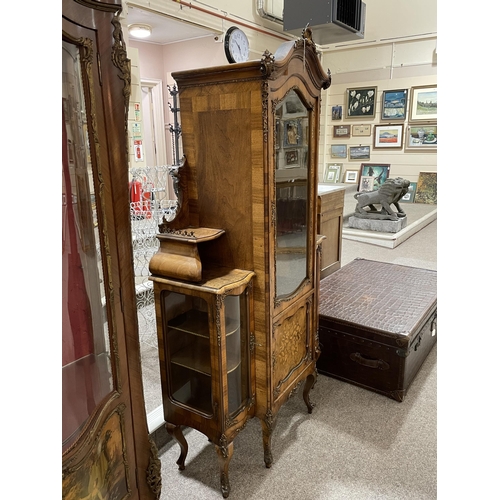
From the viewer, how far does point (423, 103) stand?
6.72m

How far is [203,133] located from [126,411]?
1019 mm

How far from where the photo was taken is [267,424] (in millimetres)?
1801

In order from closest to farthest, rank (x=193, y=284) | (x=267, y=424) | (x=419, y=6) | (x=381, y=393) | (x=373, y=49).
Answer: (x=193, y=284)
(x=267, y=424)
(x=381, y=393)
(x=419, y=6)
(x=373, y=49)

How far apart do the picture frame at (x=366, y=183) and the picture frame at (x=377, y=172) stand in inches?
1.3

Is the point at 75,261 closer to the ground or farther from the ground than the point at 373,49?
closer to the ground

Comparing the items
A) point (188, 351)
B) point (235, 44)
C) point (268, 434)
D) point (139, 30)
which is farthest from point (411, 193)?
point (188, 351)

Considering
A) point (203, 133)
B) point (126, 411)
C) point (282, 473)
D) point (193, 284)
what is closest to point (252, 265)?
point (193, 284)

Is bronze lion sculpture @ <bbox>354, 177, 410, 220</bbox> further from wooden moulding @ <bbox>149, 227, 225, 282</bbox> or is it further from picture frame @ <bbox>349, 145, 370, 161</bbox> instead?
wooden moulding @ <bbox>149, 227, 225, 282</bbox>

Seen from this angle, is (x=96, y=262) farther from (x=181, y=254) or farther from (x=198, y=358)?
(x=198, y=358)

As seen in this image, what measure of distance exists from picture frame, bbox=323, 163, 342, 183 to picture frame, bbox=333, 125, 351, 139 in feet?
1.60

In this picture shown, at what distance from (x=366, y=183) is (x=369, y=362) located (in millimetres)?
5338

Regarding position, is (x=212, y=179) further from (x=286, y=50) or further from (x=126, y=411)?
(x=126, y=411)

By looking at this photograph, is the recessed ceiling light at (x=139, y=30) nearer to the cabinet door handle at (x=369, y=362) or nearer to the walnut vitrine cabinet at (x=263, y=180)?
the walnut vitrine cabinet at (x=263, y=180)

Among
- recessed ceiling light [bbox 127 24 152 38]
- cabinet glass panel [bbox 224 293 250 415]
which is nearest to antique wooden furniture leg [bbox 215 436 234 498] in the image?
cabinet glass panel [bbox 224 293 250 415]
